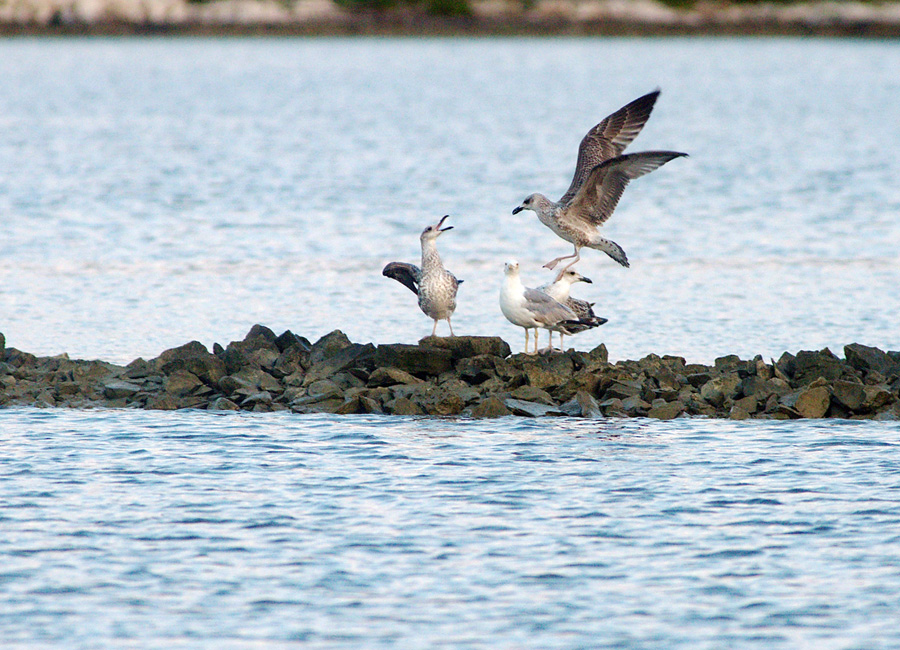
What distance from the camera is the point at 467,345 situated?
16.0 meters

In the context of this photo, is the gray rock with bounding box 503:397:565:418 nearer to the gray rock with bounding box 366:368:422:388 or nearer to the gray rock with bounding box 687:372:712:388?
the gray rock with bounding box 366:368:422:388

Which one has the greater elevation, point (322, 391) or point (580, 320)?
point (580, 320)

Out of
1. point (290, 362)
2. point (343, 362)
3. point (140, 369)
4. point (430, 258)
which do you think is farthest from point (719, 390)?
point (140, 369)

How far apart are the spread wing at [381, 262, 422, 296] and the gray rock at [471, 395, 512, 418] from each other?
1.60m

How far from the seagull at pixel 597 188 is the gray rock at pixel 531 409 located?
6.51ft

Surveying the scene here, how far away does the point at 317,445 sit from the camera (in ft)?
47.0

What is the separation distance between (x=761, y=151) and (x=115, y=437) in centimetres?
4362

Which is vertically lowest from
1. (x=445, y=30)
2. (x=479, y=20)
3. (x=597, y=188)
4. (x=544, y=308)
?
(x=544, y=308)

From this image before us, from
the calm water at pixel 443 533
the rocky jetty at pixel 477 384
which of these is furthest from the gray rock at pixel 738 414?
the calm water at pixel 443 533

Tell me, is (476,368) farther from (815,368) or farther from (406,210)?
(406,210)

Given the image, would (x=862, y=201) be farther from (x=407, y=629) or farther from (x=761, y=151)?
(x=407, y=629)

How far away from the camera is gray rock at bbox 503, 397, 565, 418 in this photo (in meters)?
15.4

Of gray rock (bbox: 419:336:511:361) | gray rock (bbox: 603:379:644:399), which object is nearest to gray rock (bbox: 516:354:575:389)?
gray rock (bbox: 419:336:511:361)

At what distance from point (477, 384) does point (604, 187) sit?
2850 mm
